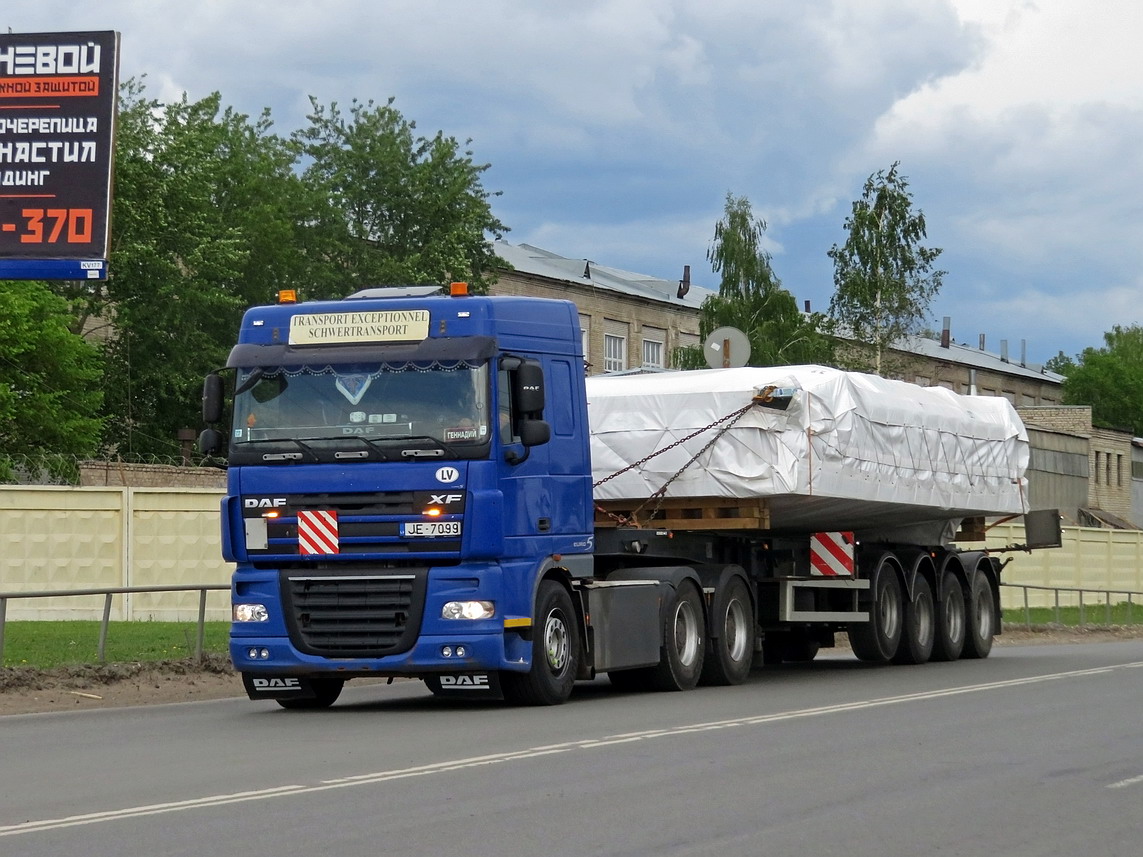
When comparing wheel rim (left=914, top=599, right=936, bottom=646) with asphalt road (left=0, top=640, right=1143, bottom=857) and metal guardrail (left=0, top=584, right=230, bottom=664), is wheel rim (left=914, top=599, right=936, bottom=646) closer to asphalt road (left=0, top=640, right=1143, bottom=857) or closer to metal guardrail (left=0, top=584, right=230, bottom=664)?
asphalt road (left=0, top=640, right=1143, bottom=857)

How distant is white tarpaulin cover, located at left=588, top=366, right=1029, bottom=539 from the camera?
60.8 ft

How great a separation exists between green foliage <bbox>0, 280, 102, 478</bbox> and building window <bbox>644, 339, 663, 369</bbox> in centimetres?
3716

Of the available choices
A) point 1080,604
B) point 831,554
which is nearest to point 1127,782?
point 831,554

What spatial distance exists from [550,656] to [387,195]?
46479 mm

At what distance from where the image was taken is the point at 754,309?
62812 mm

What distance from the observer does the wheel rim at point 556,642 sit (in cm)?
1566

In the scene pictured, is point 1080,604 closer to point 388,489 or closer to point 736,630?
point 736,630

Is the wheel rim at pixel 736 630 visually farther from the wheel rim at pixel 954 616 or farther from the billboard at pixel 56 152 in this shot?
the billboard at pixel 56 152

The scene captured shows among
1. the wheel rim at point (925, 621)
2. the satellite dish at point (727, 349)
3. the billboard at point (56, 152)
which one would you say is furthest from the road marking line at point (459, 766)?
the billboard at point (56, 152)

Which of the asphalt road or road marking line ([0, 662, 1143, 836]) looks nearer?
the asphalt road

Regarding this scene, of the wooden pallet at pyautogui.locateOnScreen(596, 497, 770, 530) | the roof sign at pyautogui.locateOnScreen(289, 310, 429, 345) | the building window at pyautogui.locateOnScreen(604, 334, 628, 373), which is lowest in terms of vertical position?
the wooden pallet at pyautogui.locateOnScreen(596, 497, 770, 530)

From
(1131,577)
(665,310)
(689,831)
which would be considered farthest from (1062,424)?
(689,831)

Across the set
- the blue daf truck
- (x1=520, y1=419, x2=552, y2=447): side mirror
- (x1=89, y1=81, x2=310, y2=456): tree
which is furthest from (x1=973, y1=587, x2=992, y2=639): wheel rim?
(x1=89, y1=81, x2=310, y2=456): tree

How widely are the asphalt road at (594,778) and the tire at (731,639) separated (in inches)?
68.5
